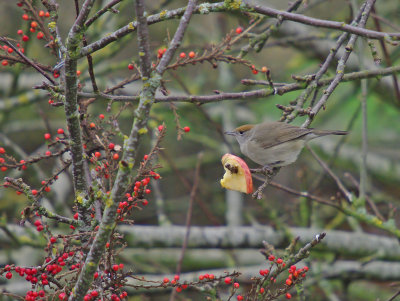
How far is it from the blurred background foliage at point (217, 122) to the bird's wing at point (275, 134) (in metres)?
0.95

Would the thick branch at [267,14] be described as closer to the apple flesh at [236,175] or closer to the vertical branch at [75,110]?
the vertical branch at [75,110]

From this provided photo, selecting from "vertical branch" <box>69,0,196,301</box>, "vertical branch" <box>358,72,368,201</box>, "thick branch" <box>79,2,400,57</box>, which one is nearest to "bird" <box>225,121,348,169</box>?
"vertical branch" <box>358,72,368,201</box>

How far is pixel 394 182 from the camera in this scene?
8.24 m

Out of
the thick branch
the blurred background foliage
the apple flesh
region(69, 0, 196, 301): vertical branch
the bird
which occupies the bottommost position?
region(69, 0, 196, 301): vertical branch

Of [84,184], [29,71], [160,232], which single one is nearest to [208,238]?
[160,232]

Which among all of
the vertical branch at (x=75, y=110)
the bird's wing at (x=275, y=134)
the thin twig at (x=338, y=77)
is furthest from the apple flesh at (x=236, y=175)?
the bird's wing at (x=275, y=134)

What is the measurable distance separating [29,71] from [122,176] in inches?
281

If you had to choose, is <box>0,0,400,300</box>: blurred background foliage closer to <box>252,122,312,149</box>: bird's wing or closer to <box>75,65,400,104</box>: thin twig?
<box>252,122,312,149</box>: bird's wing

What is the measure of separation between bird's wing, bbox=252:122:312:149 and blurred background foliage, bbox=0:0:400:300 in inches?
37.5

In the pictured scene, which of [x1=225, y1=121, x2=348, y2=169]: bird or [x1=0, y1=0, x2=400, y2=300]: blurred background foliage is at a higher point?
[x1=0, y1=0, x2=400, y2=300]: blurred background foliage

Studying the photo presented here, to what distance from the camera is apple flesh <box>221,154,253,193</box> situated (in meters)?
3.64

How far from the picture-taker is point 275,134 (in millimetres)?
5512

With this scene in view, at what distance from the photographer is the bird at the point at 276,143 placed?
206 inches

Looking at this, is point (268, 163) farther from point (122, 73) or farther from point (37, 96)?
point (122, 73)
